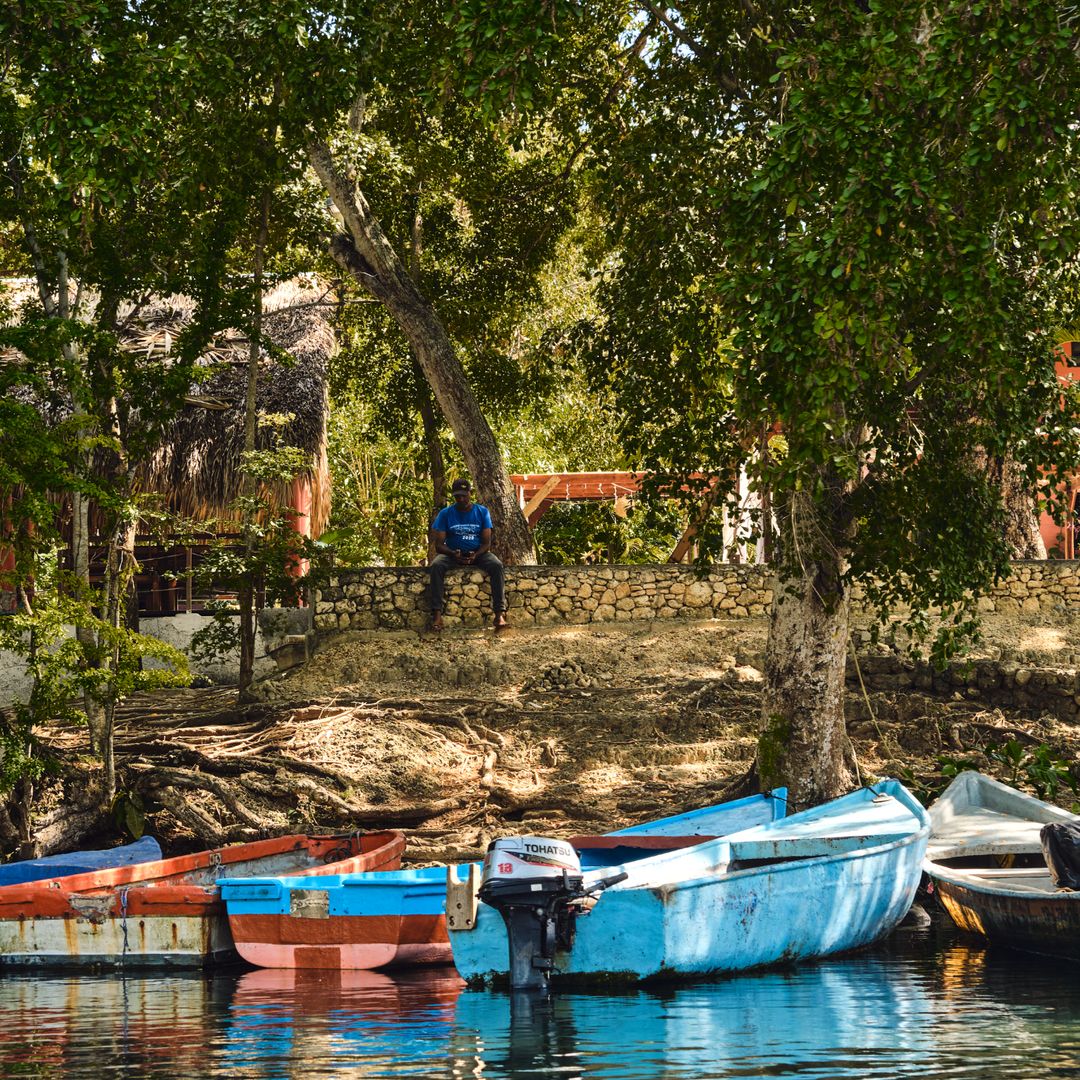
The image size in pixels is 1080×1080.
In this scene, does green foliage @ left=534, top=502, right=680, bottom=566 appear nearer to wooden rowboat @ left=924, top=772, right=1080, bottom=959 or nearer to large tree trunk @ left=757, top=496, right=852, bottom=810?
large tree trunk @ left=757, top=496, right=852, bottom=810

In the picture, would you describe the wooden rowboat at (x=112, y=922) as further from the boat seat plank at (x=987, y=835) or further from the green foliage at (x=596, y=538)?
the green foliage at (x=596, y=538)

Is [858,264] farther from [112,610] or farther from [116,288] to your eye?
[112,610]

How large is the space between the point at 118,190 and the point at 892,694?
949 centimetres

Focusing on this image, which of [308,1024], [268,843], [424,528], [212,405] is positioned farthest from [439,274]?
[308,1024]

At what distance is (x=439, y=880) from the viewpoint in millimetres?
8992

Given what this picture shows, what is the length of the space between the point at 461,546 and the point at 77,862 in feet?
23.4

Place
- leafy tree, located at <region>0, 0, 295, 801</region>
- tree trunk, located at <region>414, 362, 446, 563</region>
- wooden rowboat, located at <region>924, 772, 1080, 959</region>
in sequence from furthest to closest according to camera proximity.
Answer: tree trunk, located at <region>414, 362, 446, 563</region> → leafy tree, located at <region>0, 0, 295, 801</region> → wooden rowboat, located at <region>924, 772, 1080, 959</region>

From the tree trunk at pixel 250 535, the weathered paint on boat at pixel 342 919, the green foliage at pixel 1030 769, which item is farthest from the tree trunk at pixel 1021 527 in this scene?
the weathered paint on boat at pixel 342 919

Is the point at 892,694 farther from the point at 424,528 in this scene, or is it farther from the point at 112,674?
the point at 424,528

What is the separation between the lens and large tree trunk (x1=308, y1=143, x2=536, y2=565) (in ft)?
57.6

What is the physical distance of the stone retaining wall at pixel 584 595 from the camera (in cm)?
1714

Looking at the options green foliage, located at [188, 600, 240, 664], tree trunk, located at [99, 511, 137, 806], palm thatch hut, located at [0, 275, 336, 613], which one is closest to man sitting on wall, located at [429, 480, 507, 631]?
palm thatch hut, located at [0, 275, 336, 613]

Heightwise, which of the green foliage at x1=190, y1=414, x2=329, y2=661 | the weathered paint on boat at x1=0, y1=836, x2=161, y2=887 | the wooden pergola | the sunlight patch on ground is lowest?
the weathered paint on boat at x1=0, y1=836, x2=161, y2=887

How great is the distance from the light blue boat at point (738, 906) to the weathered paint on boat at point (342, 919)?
0.87m
